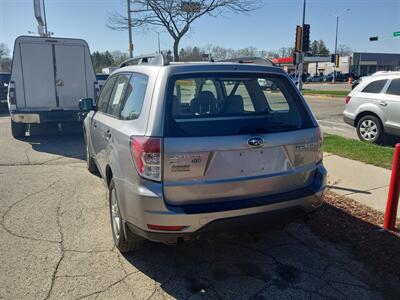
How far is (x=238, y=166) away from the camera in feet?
9.36

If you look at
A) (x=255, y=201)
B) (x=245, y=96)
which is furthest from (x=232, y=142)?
(x=245, y=96)

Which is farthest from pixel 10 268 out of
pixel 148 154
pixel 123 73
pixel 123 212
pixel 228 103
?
pixel 228 103

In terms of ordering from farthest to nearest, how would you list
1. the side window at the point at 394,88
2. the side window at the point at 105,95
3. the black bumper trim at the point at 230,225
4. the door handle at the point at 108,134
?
the side window at the point at 394,88
the side window at the point at 105,95
the door handle at the point at 108,134
the black bumper trim at the point at 230,225

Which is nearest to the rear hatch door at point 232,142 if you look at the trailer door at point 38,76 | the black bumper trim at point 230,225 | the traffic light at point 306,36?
the black bumper trim at point 230,225

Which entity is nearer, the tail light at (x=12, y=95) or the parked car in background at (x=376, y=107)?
the parked car in background at (x=376, y=107)

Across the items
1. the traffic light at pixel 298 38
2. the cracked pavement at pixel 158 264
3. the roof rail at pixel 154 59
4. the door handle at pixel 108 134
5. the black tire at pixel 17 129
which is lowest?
the cracked pavement at pixel 158 264

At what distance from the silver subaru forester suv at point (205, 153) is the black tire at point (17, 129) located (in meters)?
7.38

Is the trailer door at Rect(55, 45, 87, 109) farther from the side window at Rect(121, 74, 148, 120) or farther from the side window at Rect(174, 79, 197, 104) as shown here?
the side window at Rect(174, 79, 197, 104)

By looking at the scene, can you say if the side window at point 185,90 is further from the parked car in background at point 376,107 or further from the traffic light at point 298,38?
the traffic light at point 298,38

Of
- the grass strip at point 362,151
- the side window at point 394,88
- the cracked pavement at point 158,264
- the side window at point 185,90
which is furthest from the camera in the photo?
the side window at point 394,88

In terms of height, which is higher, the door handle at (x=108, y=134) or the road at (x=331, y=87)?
the door handle at (x=108, y=134)

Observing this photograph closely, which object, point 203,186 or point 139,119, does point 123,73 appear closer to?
point 139,119

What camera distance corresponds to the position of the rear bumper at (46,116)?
8898 millimetres

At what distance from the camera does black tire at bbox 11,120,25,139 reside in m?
9.73
